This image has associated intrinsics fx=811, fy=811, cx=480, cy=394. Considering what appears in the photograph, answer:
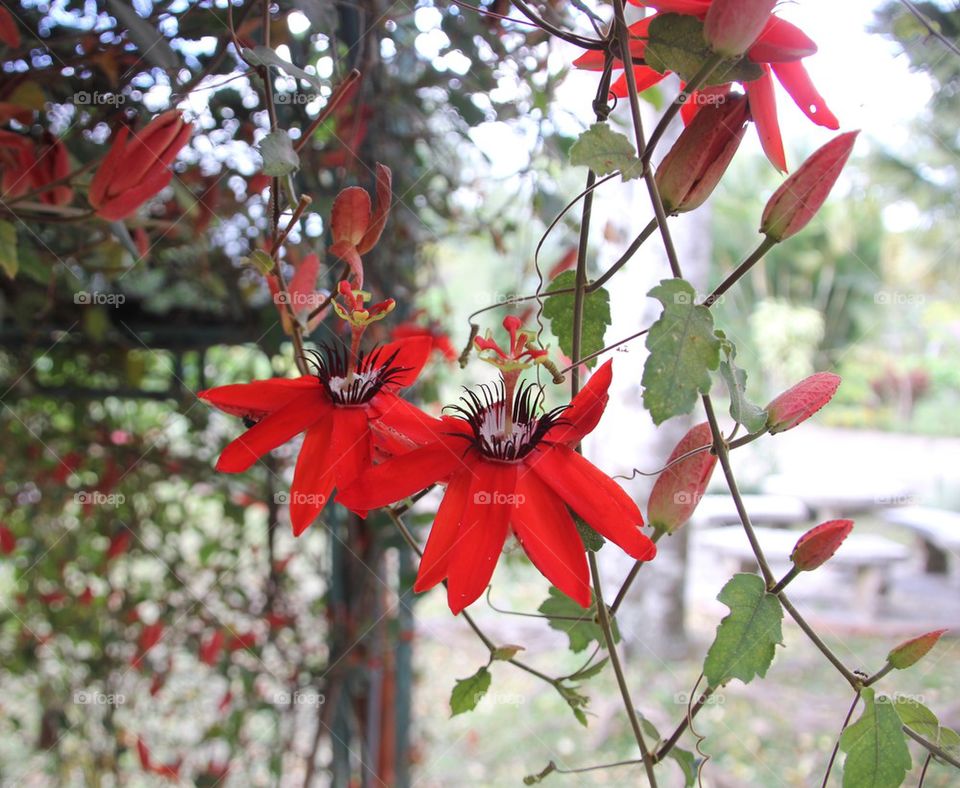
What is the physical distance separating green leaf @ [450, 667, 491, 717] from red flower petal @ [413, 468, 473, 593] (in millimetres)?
106

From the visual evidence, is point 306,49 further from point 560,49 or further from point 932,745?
point 932,745

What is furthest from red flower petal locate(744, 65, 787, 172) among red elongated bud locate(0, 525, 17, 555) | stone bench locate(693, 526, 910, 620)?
stone bench locate(693, 526, 910, 620)

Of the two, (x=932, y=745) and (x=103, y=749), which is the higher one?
(x=103, y=749)

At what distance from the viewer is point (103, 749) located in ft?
3.71

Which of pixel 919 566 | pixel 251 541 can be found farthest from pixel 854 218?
pixel 251 541

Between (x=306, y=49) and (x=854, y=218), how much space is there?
5.51m

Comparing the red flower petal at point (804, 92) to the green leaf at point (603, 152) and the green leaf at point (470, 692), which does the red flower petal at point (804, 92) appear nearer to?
the green leaf at point (603, 152)

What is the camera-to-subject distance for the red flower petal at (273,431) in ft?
0.98

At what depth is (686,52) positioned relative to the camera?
0.87 ft

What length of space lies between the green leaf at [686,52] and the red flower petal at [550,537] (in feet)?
0.48

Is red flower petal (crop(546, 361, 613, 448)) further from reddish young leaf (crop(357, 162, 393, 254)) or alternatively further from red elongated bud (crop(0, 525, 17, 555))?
red elongated bud (crop(0, 525, 17, 555))

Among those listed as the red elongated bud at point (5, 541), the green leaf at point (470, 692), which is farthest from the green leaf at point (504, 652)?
the red elongated bud at point (5, 541)

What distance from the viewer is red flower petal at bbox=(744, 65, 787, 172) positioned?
0.93 feet

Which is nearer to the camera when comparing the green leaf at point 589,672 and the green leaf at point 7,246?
the green leaf at point 589,672
